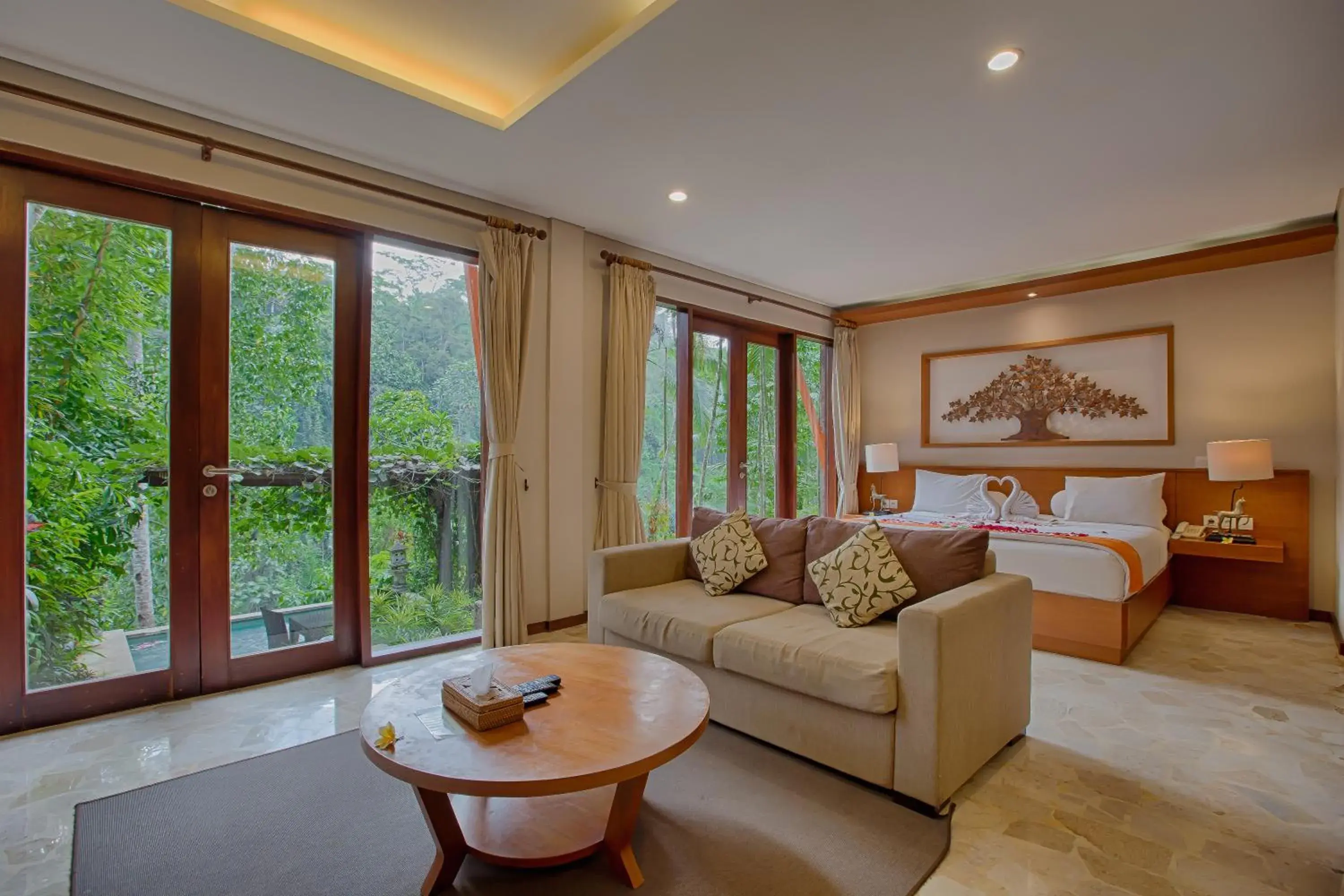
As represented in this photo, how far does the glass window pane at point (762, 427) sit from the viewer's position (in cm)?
561

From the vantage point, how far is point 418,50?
260cm

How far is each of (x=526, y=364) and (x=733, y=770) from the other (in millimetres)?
Answer: 2496

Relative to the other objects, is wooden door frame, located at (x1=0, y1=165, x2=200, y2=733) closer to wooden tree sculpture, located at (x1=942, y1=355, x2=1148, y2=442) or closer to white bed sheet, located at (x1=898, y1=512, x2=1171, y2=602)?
white bed sheet, located at (x1=898, y1=512, x2=1171, y2=602)

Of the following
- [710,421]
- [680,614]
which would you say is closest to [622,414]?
[710,421]

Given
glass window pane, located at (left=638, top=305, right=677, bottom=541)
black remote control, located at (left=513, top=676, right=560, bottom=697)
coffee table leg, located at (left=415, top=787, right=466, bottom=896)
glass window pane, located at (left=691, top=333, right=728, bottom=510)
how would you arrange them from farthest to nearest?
glass window pane, located at (left=691, top=333, right=728, bottom=510) < glass window pane, located at (left=638, top=305, right=677, bottom=541) < black remote control, located at (left=513, top=676, right=560, bottom=697) < coffee table leg, located at (left=415, top=787, right=466, bottom=896)

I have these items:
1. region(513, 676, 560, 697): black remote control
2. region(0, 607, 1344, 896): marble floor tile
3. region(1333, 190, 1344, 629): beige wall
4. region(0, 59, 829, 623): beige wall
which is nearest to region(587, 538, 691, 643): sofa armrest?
region(0, 59, 829, 623): beige wall

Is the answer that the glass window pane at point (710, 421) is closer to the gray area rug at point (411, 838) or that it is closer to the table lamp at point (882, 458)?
the table lamp at point (882, 458)

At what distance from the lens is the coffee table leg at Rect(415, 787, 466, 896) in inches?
61.7

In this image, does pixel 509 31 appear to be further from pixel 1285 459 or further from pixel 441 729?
pixel 1285 459

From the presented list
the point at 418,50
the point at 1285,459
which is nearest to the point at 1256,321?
the point at 1285,459

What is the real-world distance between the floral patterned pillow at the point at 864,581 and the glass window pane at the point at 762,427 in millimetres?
2855

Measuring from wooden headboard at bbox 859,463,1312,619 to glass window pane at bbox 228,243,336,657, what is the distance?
5390 mm

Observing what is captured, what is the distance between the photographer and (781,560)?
121 inches

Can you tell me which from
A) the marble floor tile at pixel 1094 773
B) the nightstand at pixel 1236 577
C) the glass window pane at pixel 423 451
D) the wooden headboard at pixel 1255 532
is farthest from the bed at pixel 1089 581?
the glass window pane at pixel 423 451
